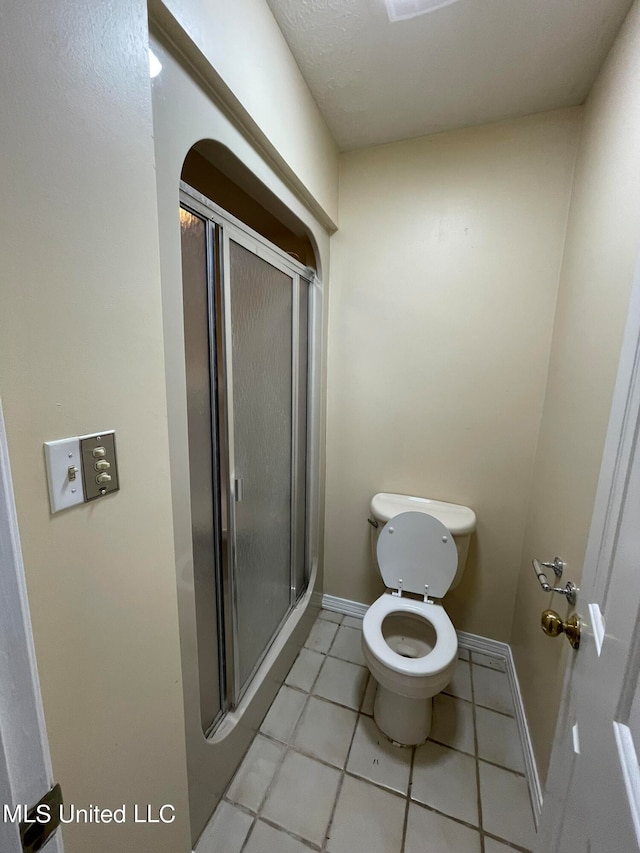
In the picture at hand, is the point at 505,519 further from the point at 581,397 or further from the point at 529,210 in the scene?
the point at 529,210

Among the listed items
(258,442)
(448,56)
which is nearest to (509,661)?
(258,442)

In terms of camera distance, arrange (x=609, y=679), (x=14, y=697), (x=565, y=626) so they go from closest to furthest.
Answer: (x=14, y=697) < (x=609, y=679) < (x=565, y=626)

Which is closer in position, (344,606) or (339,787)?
(339,787)

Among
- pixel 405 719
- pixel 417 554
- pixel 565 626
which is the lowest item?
pixel 405 719

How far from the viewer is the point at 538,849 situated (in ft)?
2.33

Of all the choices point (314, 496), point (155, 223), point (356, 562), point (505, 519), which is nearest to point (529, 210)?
point (505, 519)

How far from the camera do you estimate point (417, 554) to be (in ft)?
5.04

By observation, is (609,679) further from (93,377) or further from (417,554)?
(417,554)

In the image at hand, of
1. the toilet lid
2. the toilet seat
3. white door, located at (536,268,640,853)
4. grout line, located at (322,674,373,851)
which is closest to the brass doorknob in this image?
white door, located at (536,268,640,853)

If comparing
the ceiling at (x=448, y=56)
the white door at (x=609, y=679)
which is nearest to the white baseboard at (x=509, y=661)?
the white door at (x=609, y=679)

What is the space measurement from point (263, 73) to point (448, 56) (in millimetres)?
642

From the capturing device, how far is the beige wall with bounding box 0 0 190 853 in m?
0.45

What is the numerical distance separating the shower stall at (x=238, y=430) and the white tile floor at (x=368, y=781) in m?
0.27

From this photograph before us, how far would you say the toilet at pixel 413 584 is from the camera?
129 cm
